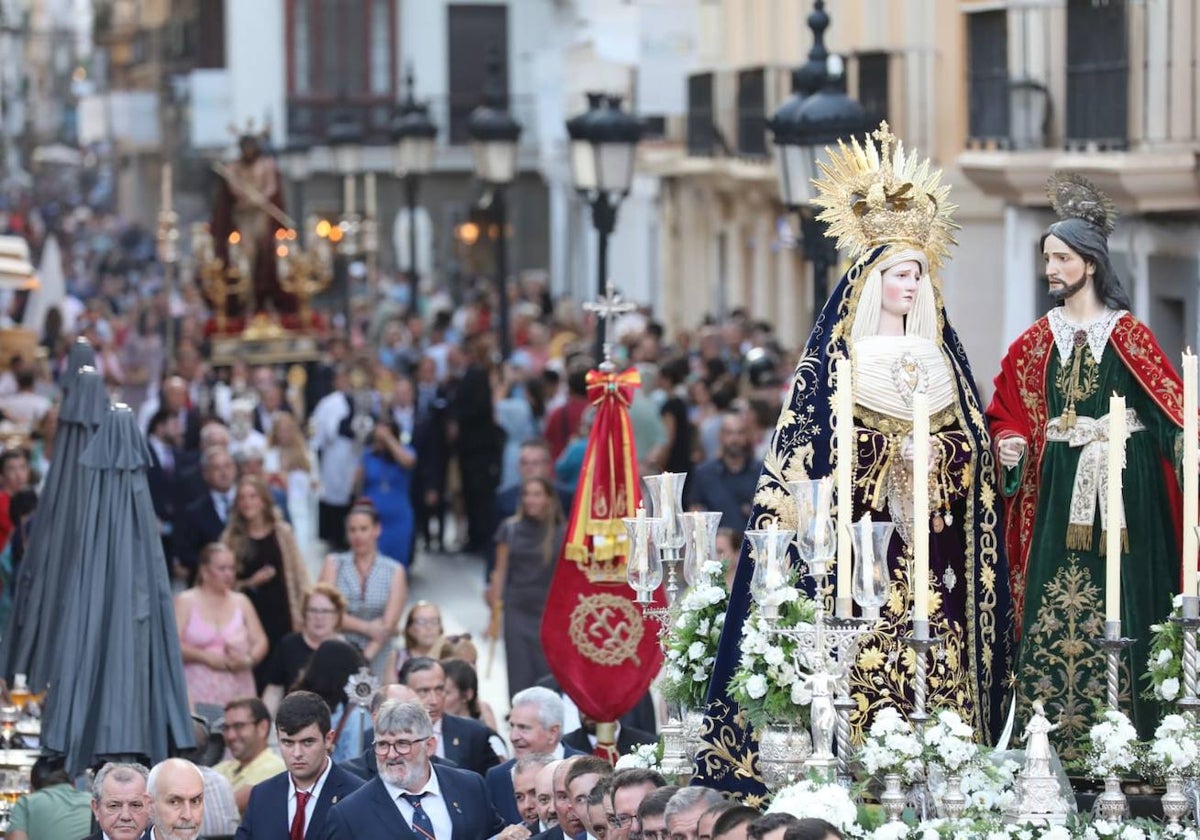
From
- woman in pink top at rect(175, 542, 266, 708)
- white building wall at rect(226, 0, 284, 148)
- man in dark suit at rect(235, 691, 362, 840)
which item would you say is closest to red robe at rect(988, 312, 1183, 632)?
man in dark suit at rect(235, 691, 362, 840)

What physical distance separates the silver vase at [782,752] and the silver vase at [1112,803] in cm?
76

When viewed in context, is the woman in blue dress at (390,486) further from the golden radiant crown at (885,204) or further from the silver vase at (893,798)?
the silver vase at (893,798)

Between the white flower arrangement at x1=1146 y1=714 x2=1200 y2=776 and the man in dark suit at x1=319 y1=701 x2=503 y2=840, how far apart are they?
2.64 meters

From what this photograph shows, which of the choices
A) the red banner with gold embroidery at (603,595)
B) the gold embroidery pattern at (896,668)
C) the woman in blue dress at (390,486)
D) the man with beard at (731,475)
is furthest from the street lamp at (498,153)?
the gold embroidery pattern at (896,668)

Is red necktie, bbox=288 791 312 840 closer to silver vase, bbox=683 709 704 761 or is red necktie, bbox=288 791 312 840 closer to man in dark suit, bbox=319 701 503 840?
man in dark suit, bbox=319 701 503 840

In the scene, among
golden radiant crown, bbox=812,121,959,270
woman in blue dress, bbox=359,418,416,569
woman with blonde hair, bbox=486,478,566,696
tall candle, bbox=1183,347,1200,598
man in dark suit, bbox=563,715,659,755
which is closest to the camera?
tall candle, bbox=1183,347,1200,598

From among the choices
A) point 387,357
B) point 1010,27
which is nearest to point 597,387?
point 1010,27

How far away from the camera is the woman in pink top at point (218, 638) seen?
14000 millimetres

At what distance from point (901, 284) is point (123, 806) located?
2887 mm

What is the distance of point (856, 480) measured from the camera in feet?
28.9

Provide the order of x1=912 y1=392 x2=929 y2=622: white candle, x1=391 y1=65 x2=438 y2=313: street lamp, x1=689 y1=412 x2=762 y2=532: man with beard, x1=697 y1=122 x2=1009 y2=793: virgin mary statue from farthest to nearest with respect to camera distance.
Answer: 1. x1=391 y1=65 x2=438 y2=313: street lamp
2. x1=689 y1=412 x2=762 y2=532: man with beard
3. x1=697 y1=122 x2=1009 y2=793: virgin mary statue
4. x1=912 y1=392 x2=929 y2=622: white candle

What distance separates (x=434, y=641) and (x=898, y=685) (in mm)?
4478

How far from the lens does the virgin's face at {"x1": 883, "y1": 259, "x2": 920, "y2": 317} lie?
8.85m

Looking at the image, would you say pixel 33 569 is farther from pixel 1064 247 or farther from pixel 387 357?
pixel 387 357
